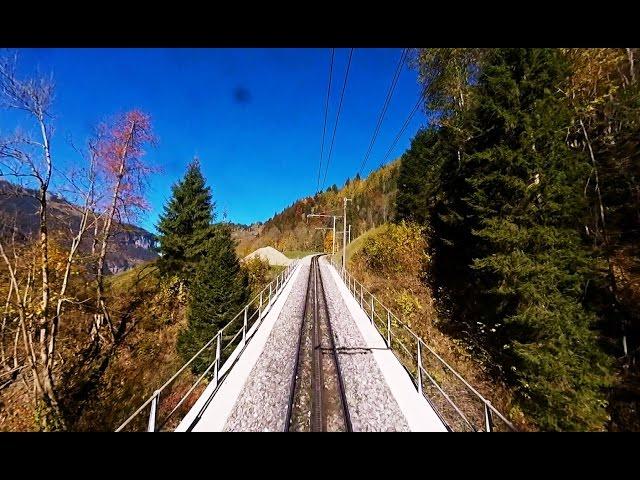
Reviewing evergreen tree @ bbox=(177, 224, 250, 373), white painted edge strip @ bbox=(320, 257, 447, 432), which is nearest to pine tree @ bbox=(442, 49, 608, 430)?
white painted edge strip @ bbox=(320, 257, 447, 432)

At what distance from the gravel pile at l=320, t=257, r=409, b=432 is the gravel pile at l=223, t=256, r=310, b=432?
4.54 ft

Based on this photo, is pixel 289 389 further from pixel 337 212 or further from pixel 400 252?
pixel 337 212

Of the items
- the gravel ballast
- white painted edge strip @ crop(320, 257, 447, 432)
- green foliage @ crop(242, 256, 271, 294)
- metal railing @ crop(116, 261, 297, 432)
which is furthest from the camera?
green foliage @ crop(242, 256, 271, 294)

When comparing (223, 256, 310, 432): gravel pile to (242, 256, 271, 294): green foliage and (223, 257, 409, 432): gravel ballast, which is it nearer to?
(223, 257, 409, 432): gravel ballast

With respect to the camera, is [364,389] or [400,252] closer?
[364,389]

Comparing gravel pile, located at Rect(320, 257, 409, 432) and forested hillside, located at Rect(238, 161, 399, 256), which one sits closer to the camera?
gravel pile, located at Rect(320, 257, 409, 432)

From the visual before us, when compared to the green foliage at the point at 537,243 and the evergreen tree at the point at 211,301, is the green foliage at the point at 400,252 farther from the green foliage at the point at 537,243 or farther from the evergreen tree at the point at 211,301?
the evergreen tree at the point at 211,301

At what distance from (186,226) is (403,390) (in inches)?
789

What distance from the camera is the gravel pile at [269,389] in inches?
198

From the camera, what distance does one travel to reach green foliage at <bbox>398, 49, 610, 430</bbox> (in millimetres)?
5227

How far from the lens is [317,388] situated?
6.02m

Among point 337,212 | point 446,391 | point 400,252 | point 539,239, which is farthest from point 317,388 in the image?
point 337,212

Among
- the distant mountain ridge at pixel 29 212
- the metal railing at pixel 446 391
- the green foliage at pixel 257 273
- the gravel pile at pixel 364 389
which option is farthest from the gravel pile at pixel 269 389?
the green foliage at pixel 257 273
